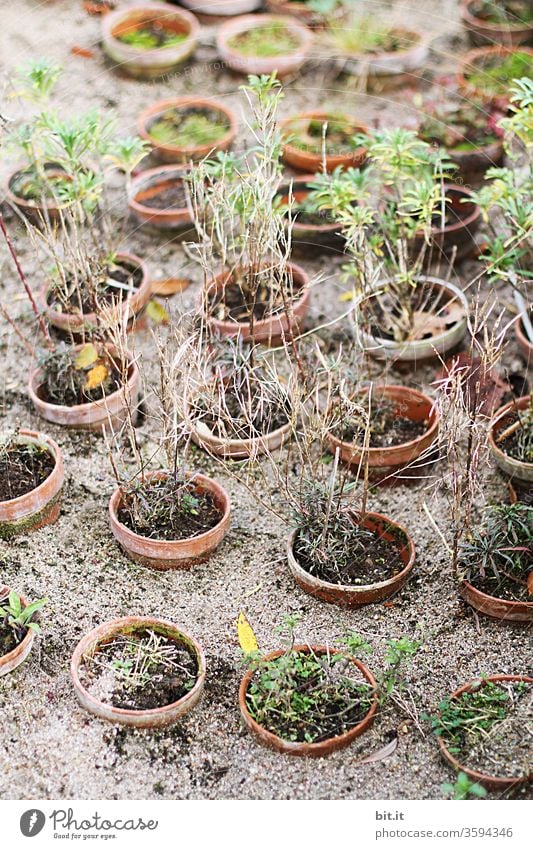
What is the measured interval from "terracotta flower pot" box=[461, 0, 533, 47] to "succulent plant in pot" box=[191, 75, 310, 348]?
95.4 inches

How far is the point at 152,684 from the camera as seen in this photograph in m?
2.92

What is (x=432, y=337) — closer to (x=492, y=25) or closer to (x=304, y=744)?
(x=304, y=744)

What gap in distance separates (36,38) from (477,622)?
4824 mm

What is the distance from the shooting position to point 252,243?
362cm

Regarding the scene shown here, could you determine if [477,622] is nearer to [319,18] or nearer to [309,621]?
[309,621]

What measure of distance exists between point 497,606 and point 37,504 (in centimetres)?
159

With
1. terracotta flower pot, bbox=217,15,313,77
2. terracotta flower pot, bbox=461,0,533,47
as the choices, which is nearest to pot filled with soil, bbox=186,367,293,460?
terracotta flower pot, bbox=217,15,313,77

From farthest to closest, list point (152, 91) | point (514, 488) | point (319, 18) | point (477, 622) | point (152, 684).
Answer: point (319, 18)
point (152, 91)
point (514, 488)
point (477, 622)
point (152, 684)

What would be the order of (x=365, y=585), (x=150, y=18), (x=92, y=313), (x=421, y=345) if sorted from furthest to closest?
(x=150, y=18), (x=92, y=313), (x=421, y=345), (x=365, y=585)

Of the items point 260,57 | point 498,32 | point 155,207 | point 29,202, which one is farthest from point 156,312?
point 498,32

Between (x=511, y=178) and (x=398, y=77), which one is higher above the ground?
(x=511, y=178)
